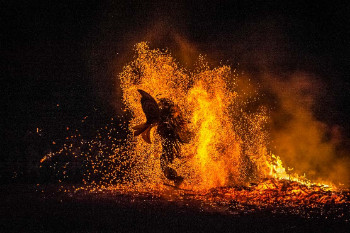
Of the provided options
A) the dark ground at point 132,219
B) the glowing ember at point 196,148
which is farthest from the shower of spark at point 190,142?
the dark ground at point 132,219

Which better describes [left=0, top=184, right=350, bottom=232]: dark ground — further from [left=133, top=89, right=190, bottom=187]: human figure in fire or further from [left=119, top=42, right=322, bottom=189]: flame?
[left=119, top=42, right=322, bottom=189]: flame

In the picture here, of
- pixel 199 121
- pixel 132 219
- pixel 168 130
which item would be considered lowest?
pixel 132 219

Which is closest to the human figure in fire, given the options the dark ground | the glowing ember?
the glowing ember

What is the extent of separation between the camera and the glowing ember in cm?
940

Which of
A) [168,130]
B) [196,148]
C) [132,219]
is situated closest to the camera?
[132,219]

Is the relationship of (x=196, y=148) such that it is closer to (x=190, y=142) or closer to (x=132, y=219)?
(x=190, y=142)

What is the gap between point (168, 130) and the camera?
902 centimetres

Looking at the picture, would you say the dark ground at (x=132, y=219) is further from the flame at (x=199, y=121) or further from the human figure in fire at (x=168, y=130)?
the flame at (x=199, y=121)

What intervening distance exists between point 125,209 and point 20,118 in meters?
6.97

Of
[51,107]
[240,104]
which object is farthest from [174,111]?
[51,107]

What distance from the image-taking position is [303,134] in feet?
41.5

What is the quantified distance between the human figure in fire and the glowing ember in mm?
398

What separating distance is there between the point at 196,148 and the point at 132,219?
14.0ft

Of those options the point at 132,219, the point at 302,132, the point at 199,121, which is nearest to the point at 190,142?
the point at 199,121
